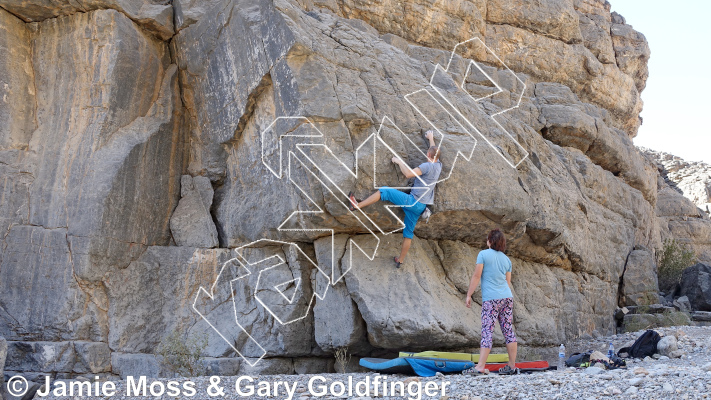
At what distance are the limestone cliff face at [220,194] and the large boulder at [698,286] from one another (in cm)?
501

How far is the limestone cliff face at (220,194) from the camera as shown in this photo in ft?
29.7

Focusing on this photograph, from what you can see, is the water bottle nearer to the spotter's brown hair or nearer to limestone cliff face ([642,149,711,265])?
the spotter's brown hair

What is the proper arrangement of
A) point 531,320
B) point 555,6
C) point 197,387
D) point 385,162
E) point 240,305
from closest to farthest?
point 197,387
point 385,162
point 240,305
point 531,320
point 555,6

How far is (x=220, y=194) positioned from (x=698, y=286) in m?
11.8

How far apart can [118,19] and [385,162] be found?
202 inches

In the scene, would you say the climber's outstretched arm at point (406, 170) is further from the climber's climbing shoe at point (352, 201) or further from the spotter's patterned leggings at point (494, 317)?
the spotter's patterned leggings at point (494, 317)

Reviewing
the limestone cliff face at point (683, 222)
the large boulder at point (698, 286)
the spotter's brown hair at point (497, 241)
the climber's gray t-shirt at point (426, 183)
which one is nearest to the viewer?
the spotter's brown hair at point (497, 241)

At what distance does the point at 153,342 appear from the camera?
31.7 feet

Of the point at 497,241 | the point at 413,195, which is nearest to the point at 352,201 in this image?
the point at 413,195

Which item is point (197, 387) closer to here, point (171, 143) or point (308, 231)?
point (308, 231)

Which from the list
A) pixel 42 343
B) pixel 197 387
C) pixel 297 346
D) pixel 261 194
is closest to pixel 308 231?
pixel 261 194

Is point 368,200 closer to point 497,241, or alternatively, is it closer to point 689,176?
point 497,241

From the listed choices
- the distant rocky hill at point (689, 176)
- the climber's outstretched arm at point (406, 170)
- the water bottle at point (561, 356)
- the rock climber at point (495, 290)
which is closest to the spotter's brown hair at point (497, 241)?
the rock climber at point (495, 290)

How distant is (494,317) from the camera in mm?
7359
